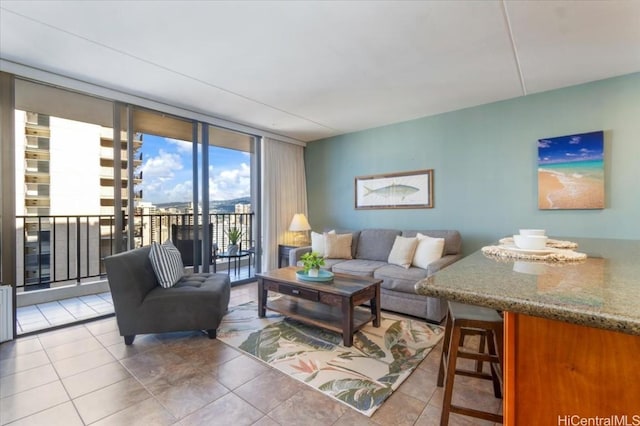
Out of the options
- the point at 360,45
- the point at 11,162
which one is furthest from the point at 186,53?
the point at 11,162

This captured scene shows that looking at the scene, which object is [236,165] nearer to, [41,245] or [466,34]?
[41,245]

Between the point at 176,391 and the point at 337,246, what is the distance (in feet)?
8.88

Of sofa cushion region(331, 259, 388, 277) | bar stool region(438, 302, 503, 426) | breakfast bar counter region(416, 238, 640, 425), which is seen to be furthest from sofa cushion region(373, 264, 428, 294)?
breakfast bar counter region(416, 238, 640, 425)

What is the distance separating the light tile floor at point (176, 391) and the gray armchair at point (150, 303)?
162mm

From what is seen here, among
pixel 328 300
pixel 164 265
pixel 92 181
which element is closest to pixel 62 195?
pixel 92 181

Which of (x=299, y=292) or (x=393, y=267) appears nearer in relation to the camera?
(x=299, y=292)

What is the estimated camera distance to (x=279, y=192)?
5.01 m

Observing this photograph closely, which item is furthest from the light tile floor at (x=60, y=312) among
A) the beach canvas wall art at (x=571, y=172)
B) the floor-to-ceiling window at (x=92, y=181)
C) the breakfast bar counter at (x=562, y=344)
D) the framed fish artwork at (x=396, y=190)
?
the beach canvas wall art at (x=571, y=172)

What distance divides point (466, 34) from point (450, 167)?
198 centimetres

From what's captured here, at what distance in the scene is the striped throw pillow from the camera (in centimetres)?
271

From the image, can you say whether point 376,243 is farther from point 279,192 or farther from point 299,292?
point 279,192

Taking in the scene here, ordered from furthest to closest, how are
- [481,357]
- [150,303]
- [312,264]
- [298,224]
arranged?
[298,224], [312,264], [150,303], [481,357]

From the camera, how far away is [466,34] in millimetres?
2158

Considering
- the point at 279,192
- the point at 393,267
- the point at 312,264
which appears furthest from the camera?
the point at 279,192
